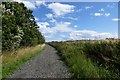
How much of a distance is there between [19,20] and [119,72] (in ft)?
76.2

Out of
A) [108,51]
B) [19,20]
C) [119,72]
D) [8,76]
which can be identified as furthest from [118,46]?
[19,20]

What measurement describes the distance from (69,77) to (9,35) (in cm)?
1178

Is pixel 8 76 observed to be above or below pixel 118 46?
below

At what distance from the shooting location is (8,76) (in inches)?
654

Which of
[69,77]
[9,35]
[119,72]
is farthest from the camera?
[9,35]

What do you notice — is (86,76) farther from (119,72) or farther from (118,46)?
(118,46)

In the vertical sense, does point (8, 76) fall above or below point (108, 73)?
below

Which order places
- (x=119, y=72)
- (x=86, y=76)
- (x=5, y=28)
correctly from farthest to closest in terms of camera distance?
(x=5, y=28)
(x=86, y=76)
(x=119, y=72)

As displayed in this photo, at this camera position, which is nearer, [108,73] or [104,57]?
[108,73]

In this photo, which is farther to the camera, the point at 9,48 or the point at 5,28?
the point at 9,48

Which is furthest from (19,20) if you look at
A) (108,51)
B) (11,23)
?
(108,51)

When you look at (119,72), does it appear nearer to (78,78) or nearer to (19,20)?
(78,78)

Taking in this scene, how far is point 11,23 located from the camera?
25906 mm

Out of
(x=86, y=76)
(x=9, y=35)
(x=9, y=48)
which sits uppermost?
(x=86, y=76)
